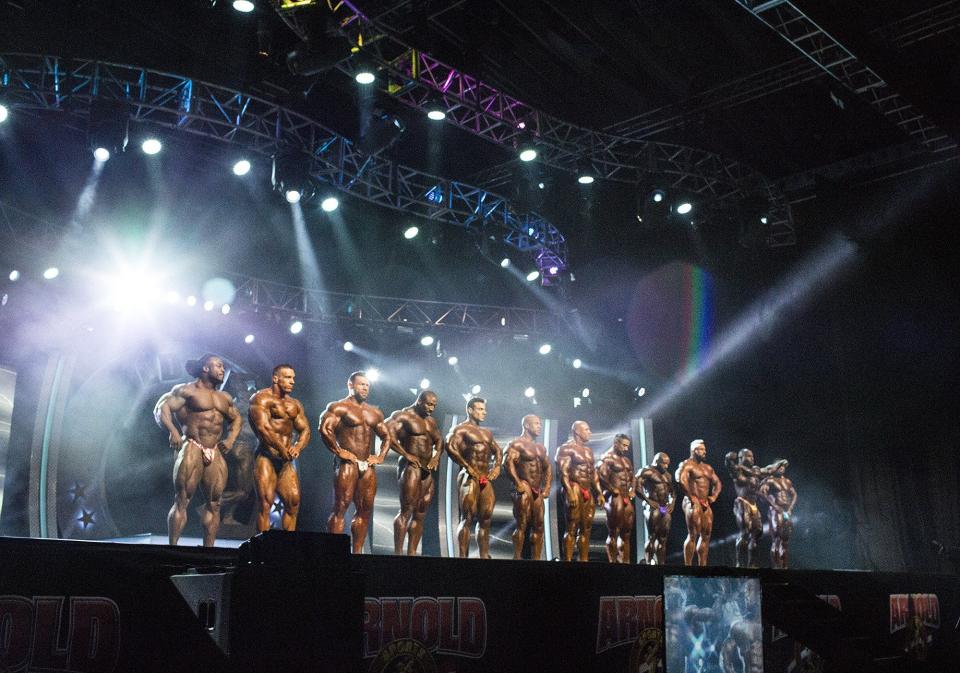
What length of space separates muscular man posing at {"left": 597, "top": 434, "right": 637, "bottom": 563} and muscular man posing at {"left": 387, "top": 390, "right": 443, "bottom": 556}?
2.61m

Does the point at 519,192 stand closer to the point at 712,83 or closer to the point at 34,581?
the point at 712,83

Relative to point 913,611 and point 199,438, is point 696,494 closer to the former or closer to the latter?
point 913,611

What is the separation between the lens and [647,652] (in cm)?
765

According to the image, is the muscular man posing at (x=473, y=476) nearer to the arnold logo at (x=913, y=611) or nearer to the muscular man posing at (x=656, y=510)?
the muscular man posing at (x=656, y=510)

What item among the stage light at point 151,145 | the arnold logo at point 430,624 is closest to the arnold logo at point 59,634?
the arnold logo at point 430,624

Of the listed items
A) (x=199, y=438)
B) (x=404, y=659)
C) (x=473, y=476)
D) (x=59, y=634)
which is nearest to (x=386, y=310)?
(x=473, y=476)

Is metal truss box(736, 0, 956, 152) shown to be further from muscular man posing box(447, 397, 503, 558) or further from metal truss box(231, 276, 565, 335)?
metal truss box(231, 276, 565, 335)

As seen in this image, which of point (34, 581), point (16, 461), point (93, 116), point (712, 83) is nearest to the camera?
point (34, 581)

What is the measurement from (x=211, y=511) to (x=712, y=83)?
903 centimetres

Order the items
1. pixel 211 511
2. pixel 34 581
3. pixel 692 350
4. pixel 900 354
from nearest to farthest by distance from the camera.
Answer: pixel 34 581 → pixel 211 511 → pixel 900 354 → pixel 692 350

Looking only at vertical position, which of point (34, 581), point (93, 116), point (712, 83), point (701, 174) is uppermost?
point (712, 83)

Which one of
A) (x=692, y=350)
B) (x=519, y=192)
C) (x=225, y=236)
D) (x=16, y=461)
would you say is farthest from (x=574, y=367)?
(x=16, y=461)

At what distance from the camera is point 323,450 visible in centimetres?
1426

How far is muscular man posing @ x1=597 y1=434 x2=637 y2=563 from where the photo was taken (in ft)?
34.3
